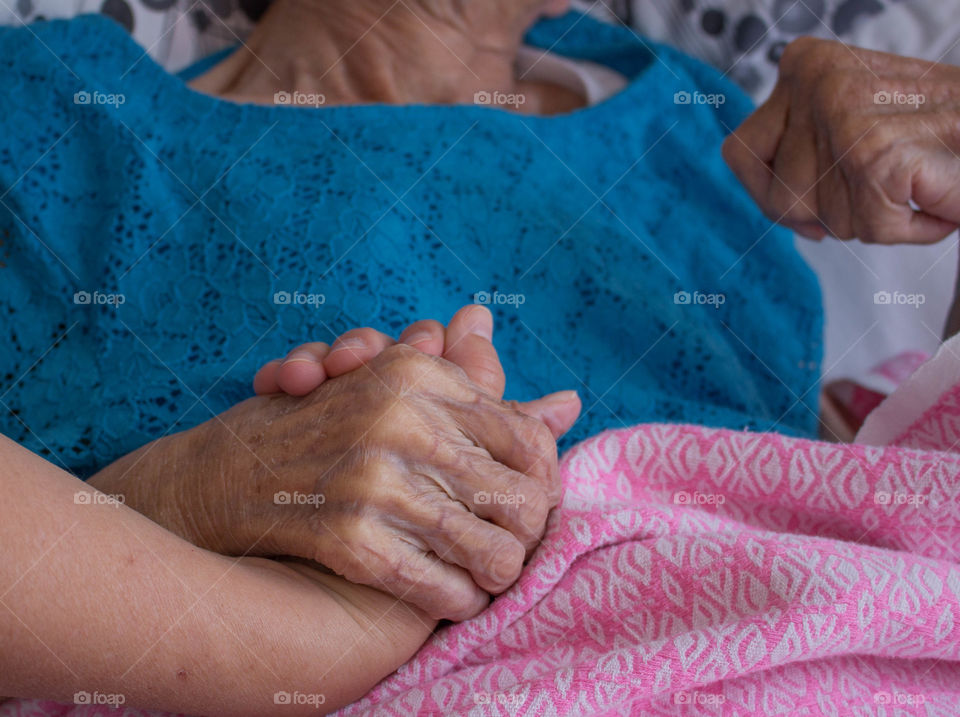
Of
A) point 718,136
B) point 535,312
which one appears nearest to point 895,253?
point 718,136

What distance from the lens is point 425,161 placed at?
1.04 metres

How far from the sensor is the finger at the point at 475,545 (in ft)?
2.22

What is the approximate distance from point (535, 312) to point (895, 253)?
31.8 inches

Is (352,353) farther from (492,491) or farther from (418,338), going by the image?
(492,491)

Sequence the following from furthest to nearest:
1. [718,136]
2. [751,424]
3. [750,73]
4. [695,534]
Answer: [750,73] < [718,136] < [751,424] < [695,534]

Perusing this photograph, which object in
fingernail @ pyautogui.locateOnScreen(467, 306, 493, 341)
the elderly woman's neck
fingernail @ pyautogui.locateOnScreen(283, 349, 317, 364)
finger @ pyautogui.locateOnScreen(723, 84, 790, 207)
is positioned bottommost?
fingernail @ pyautogui.locateOnScreen(283, 349, 317, 364)

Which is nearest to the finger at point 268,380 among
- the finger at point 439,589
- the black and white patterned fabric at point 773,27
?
the finger at point 439,589

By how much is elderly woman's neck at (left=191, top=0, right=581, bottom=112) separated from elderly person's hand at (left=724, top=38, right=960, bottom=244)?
46 centimetres

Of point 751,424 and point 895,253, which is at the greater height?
point 895,253

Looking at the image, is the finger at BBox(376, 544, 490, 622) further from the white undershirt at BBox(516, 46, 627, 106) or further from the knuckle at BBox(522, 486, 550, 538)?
the white undershirt at BBox(516, 46, 627, 106)

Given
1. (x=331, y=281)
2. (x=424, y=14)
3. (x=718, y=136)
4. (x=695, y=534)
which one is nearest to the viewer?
(x=695, y=534)

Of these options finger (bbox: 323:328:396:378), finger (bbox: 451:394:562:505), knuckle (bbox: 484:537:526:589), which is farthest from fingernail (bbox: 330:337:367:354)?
knuckle (bbox: 484:537:526:589)

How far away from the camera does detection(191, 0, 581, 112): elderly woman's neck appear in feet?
4.00

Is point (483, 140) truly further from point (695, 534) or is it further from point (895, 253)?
point (895, 253)
